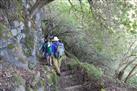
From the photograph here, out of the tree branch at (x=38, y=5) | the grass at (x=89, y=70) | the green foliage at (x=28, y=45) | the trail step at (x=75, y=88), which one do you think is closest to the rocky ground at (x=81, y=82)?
the trail step at (x=75, y=88)

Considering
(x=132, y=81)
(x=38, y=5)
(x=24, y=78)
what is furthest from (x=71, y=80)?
(x=132, y=81)

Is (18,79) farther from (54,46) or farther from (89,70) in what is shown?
(89,70)

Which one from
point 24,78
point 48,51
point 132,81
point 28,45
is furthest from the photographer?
point 132,81

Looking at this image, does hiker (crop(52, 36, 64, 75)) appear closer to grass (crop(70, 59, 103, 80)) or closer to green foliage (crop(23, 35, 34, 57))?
green foliage (crop(23, 35, 34, 57))

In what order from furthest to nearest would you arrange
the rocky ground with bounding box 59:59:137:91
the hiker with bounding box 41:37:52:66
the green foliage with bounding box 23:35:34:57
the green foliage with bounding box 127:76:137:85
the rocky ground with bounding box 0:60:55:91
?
the green foliage with bounding box 127:76:137:85, the rocky ground with bounding box 59:59:137:91, the green foliage with bounding box 23:35:34:57, the hiker with bounding box 41:37:52:66, the rocky ground with bounding box 0:60:55:91

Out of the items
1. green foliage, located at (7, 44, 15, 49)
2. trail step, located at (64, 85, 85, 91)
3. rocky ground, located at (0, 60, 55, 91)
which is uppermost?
green foliage, located at (7, 44, 15, 49)

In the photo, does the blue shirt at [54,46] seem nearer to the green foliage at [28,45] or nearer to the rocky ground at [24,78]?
the rocky ground at [24,78]

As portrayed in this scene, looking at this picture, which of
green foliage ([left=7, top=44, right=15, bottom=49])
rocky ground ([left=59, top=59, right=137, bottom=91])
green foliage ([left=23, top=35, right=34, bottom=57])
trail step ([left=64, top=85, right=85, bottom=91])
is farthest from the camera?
rocky ground ([left=59, top=59, right=137, bottom=91])

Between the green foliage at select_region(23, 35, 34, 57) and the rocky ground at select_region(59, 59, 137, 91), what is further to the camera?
the rocky ground at select_region(59, 59, 137, 91)

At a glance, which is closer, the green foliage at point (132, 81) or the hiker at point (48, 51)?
the hiker at point (48, 51)

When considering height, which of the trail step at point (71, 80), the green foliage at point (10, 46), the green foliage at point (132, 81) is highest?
the green foliage at point (10, 46)

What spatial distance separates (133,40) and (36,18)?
6.02 m

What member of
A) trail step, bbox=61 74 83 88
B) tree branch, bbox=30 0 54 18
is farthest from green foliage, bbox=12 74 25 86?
trail step, bbox=61 74 83 88

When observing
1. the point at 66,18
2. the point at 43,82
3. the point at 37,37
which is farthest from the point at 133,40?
the point at 43,82
